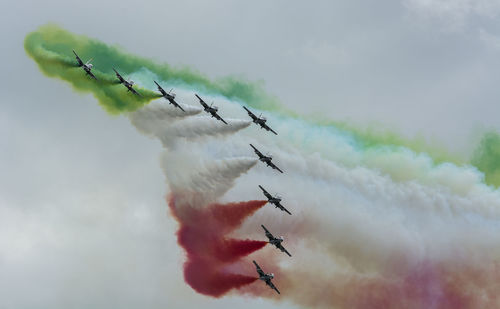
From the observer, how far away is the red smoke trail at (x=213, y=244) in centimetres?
9000

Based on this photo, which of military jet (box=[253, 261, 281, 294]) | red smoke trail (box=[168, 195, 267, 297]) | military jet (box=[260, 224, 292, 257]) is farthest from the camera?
red smoke trail (box=[168, 195, 267, 297])

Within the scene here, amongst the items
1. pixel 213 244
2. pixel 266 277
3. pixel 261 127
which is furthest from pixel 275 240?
pixel 261 127

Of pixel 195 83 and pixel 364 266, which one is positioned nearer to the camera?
pixel 195 83

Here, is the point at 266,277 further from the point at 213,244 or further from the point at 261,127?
the point at 261,127

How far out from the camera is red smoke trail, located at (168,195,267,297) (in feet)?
295

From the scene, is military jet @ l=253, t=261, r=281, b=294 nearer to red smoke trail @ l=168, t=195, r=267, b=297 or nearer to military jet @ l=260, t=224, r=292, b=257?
red smoke trail @ l=168, t=195, r=267, b=297

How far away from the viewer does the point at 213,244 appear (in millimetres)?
90438

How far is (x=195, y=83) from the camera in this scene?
88750 mm

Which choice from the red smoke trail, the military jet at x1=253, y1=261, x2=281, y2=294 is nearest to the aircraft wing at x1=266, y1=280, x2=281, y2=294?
the military jet at x1=253, y1=261, x2=281, y2=294

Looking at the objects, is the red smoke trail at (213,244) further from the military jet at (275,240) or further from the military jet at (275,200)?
the military jet at (275,200)

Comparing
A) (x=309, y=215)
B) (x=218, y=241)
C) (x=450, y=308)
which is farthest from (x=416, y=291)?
(x=218, y=241)

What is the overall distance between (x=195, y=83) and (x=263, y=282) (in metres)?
18.7

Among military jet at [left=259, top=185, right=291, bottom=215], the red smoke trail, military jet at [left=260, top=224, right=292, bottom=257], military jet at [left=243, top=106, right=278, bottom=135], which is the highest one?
military jet at [left=243, top=106, right=278, bottom=135]

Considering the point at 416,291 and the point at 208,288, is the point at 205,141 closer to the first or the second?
the point at 208,288
